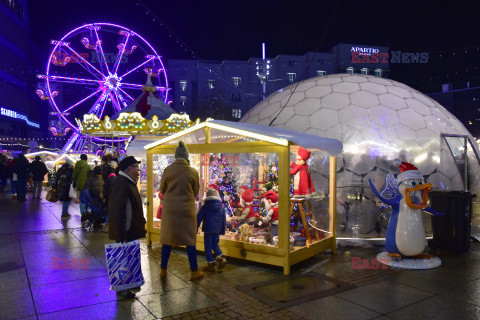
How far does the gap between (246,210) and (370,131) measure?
135 inches

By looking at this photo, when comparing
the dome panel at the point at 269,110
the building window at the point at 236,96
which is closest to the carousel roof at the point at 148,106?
the dome panel at the point at 269,110

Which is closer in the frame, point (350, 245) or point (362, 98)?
point (350, 245)

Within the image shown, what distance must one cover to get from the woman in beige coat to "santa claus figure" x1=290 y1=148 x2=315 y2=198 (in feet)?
7.04

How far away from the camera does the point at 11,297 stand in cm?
431

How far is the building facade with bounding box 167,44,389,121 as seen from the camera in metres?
43.7

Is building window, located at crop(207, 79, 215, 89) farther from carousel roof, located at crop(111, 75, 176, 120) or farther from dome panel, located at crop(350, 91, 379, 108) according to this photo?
dome panel, located at crop(350, 91, 379, 108)

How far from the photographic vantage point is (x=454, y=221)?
21.4 ft

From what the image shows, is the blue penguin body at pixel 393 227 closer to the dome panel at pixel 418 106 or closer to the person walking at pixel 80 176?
the dome panel at pixel 418 106

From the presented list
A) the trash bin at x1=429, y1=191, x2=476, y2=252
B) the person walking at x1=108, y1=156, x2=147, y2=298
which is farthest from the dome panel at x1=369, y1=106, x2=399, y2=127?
the person walking at x1=108, y1=156, x2=147, y2=298

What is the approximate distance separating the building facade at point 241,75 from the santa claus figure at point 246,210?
36.5 m

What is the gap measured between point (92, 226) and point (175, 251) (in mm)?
3138

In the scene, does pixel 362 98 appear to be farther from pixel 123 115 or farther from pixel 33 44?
pixel 33 44

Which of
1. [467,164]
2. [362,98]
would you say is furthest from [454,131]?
[362,98]

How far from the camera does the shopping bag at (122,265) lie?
4.27 metres
